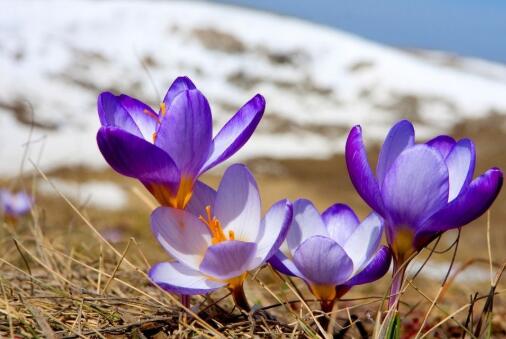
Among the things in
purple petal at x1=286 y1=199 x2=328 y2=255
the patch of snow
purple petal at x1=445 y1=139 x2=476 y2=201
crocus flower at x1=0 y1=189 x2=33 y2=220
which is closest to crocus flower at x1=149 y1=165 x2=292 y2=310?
purple petal at x1=286 y1=199 x2=328 y2=255

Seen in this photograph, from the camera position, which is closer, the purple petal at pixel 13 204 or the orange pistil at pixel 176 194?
the orange pistil at pixel 176 194

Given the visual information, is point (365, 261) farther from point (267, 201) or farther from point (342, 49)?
point (342, 49)

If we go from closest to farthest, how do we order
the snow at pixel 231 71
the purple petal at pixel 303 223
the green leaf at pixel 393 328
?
the green leaf at pixel 393 328
the purple petal at pixel 303 223
the snow at pixel 231 71

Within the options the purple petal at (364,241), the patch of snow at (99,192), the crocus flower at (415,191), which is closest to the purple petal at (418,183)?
the crocus flower at (415,191)

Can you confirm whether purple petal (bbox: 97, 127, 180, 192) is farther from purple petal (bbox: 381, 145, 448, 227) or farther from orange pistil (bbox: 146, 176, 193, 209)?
purple petal (bbox: 381, 145, 448, 227)

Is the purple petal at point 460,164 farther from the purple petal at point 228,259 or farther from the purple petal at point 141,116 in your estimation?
the purple petal at point 141,116

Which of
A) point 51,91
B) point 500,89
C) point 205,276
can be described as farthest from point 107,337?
point 500,89

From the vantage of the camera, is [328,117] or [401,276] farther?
[328,117]

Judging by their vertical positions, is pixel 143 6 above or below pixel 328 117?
above

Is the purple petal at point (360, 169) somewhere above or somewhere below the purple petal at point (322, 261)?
above
